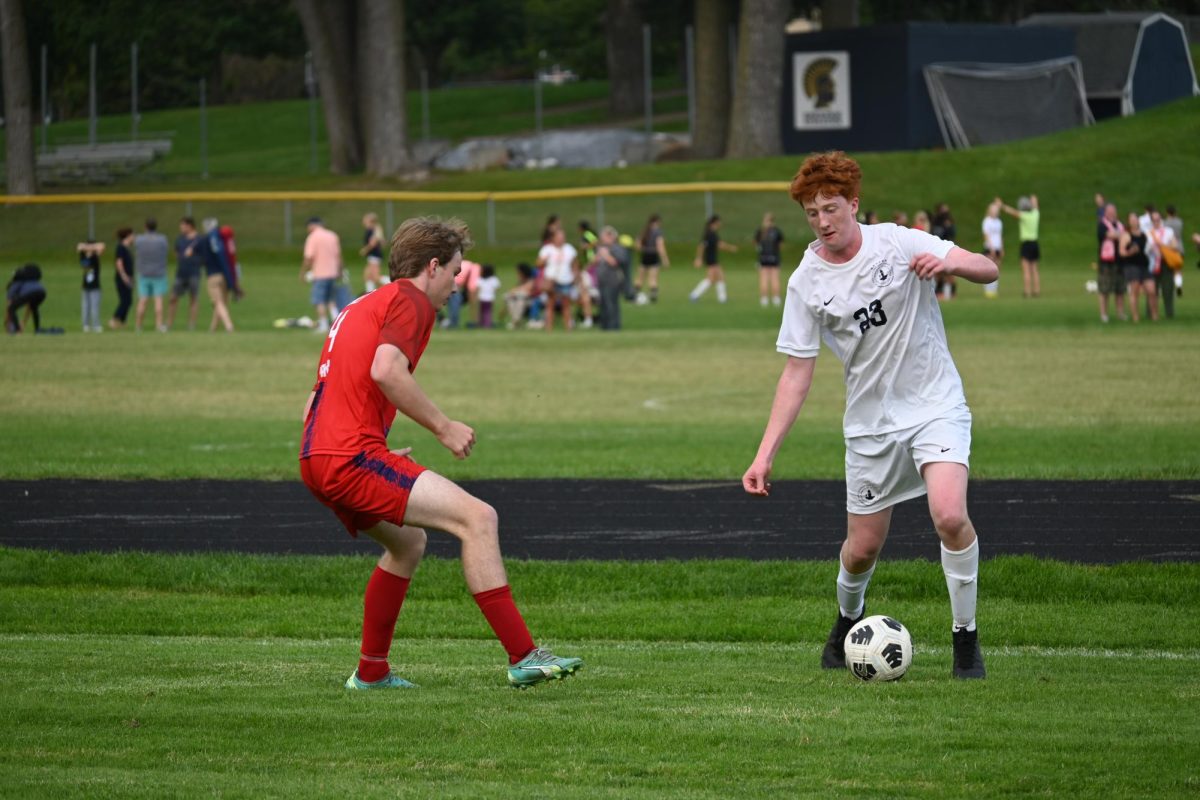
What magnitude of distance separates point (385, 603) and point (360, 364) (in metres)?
1.07

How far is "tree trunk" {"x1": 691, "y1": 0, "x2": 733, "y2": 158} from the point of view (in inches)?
2301

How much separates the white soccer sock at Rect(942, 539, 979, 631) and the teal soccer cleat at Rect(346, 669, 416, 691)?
7.36 ft

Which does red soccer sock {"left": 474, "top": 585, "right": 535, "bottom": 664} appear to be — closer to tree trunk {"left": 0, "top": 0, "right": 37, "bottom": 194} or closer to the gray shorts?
the gray shorts

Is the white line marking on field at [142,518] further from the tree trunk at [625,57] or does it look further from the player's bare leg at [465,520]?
the tree trunk at [625,57]

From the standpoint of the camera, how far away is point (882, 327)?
7125 mm

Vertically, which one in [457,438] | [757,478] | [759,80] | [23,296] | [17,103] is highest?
[759,80]

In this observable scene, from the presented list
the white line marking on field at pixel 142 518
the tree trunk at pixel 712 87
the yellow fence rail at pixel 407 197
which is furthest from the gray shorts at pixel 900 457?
the tree trunk at pixel 712 87

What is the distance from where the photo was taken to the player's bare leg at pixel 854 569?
24.0 feet

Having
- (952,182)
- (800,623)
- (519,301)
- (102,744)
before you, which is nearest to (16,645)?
(102,744)

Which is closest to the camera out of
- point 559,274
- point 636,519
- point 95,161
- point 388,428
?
point 388,428

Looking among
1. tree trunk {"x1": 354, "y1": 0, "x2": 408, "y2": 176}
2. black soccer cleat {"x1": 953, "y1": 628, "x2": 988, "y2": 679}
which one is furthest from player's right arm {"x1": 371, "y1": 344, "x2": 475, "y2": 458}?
tree trunk {"x1": 354, "y1": 0, "x2": 408, "y2": 176}

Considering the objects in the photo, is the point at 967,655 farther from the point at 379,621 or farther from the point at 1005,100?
the point at 1005,100

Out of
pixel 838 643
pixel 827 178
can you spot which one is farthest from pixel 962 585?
pixel 827 178

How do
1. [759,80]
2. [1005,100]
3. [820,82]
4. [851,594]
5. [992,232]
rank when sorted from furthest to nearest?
[1005,100] → [820,82] → [759,80] → [992,232] → [851,594]
